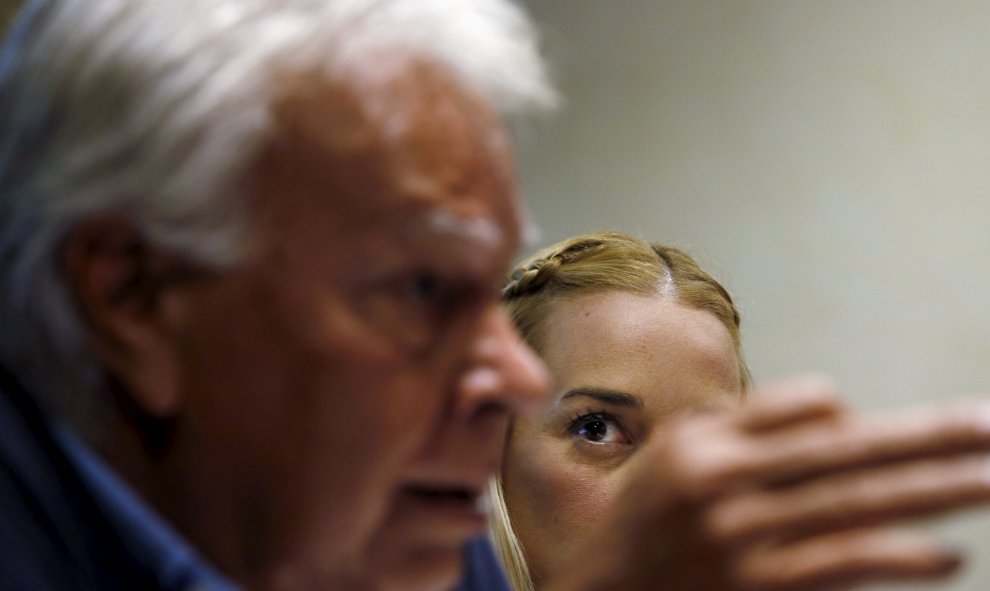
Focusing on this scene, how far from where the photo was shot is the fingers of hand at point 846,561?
511mm

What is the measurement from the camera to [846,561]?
20.3 inches

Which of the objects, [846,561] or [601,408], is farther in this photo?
[601,408]

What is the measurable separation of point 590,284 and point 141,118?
30.1 inches

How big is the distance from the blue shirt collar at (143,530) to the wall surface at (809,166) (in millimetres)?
1367

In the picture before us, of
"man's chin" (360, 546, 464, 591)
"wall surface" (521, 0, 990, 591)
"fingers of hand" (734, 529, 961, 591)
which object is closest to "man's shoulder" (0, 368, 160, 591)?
"man's chin" (360, 546, 464, 591)

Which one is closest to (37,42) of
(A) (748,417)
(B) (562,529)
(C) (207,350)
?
(C) (207,350)

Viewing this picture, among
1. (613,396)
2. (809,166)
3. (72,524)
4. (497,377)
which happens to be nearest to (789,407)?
(497,377)

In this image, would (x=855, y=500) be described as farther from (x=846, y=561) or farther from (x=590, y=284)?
(x=590, y=284)

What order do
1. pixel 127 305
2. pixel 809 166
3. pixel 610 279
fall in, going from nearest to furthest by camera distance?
pixel 127 305, pixel 610 279, pixel 809 166

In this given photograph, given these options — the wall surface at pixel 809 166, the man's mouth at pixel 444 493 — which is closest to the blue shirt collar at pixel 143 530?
the man's mouth at pixel 444 493

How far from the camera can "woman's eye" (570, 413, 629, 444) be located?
1.18 meters

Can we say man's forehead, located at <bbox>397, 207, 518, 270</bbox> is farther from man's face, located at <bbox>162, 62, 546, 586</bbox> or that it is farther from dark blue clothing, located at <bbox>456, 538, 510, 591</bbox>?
dark blue clothing, located at <bbox>456, 538, 510, 591</bbox>

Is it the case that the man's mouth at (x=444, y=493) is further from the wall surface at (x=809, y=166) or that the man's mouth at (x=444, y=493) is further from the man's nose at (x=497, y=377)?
the wall surface at (x=809, y=166)

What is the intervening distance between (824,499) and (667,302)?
73cm
